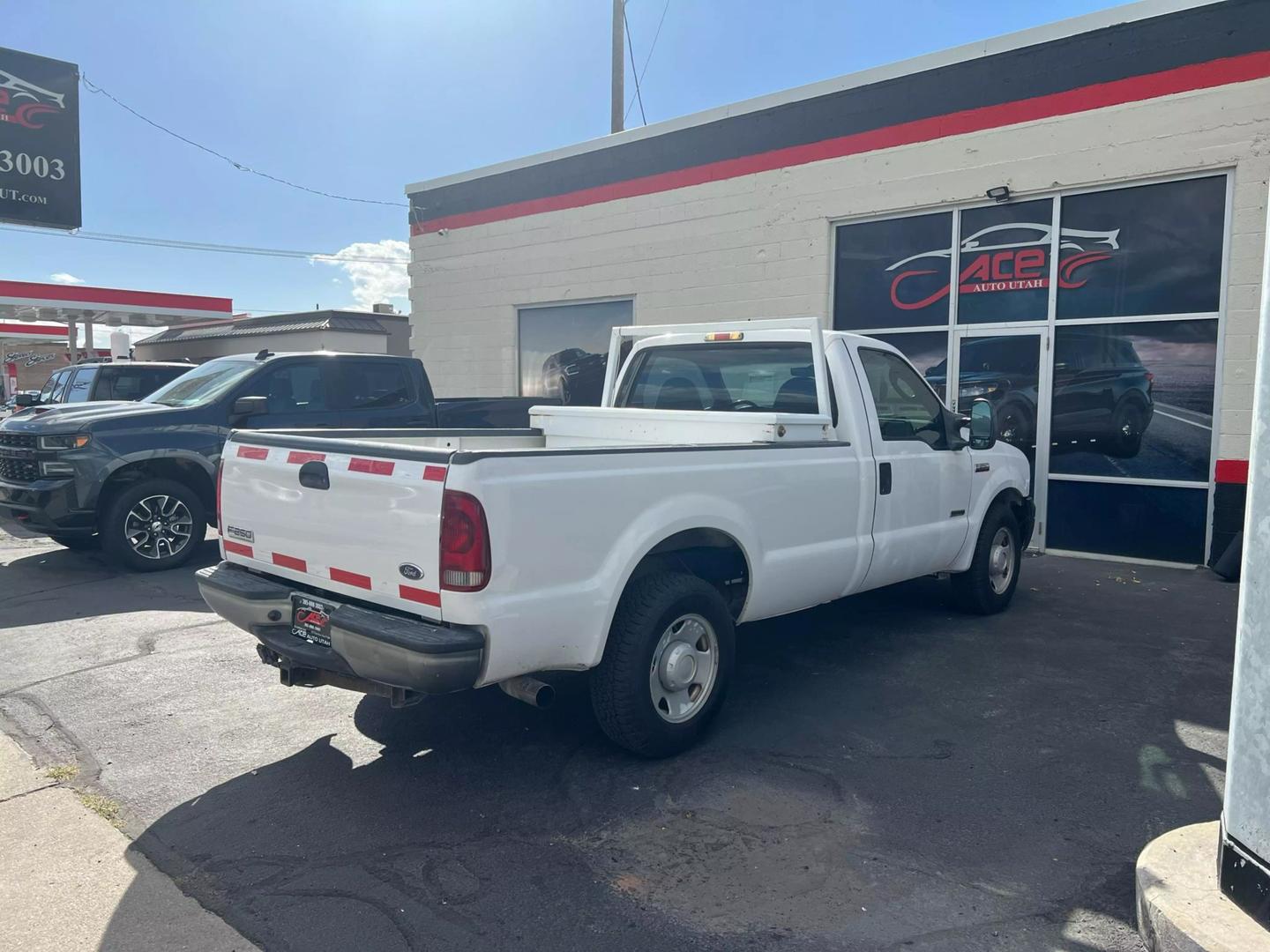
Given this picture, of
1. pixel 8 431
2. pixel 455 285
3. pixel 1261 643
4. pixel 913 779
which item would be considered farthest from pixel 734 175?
pixel 1261 643

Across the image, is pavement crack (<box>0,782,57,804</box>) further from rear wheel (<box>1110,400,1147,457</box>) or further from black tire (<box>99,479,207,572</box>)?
rear wheel (<box>1110,400,1147,457</box>)

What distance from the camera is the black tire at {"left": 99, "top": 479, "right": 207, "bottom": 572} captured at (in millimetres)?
7941

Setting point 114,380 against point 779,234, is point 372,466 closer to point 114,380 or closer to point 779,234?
point 779,234

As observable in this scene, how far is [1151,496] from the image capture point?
29.2 ft

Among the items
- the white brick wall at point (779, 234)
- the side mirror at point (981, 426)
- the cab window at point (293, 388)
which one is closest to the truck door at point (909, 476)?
the side mirror at point (981, 426)

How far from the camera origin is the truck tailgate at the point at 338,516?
3500mm

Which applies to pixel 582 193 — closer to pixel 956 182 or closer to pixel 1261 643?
pixel 956 182

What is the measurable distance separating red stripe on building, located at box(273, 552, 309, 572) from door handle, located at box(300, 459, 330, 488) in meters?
0.35

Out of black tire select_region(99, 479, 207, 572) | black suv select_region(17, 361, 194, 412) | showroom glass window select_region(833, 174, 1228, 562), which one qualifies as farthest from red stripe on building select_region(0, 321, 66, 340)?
showroom glass window select_region(833, 174, 1228, 562)

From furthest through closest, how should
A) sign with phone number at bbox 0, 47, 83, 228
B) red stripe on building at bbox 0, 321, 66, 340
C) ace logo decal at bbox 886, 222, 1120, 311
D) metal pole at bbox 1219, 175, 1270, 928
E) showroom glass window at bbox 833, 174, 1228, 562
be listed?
1. red stripe on building at bbox 0, 321, 66, 340
2. sign with phone number at bbox 0, 47, 83, 228
3. ace logo decal at bbox 886, 222, 1120, 311
4. showroom glass window at bbox 833, 174, 1228, 562
5. metal pole at bbox 1219, 175, 1270, 928

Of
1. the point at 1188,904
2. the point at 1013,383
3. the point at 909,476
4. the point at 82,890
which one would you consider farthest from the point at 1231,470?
the point at 82,890

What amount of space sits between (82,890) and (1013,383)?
8.92 m

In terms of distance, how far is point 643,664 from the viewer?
3.98 m

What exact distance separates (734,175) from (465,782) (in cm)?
899
